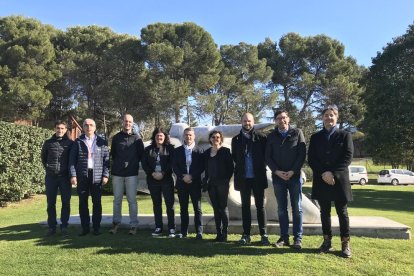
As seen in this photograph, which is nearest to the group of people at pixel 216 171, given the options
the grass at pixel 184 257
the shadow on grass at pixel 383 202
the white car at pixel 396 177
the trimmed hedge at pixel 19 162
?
the grass at pixel 184 257

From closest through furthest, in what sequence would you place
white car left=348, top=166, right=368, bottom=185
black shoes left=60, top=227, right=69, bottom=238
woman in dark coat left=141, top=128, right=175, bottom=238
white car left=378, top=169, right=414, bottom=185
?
woman in dark coat left=141, top=128, right=175, bottom=238 < black shoes left=60, top=227, right=69, bottom=238 < white car left=348, top=166, right=368, bottom=185 < white car left=378, top=169, right=414, bottom=185

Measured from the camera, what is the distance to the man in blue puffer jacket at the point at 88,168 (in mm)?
6254

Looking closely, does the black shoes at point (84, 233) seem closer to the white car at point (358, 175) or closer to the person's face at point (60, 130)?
the person's face at point (60, 130)

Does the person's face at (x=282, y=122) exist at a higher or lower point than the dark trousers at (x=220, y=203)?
higher

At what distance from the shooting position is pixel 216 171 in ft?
18.7

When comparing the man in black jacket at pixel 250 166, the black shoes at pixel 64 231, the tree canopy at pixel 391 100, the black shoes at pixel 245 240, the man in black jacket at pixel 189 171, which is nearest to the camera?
the man in black jacket at pixel 250 166

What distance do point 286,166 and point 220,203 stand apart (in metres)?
1.12

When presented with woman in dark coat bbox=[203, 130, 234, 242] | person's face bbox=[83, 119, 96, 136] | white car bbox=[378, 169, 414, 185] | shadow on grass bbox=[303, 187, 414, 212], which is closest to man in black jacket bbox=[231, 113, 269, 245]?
woman in dark coat bbox=[203, 130, 234, 242]

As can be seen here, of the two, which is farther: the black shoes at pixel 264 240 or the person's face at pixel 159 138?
the person's face at pixel 159 138

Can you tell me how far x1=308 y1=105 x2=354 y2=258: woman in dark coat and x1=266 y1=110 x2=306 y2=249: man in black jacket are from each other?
0.20 meters

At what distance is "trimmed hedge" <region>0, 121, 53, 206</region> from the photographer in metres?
11.2

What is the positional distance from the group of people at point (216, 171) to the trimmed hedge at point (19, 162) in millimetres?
5443

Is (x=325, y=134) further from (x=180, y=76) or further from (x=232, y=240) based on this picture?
(x=180, y=76)

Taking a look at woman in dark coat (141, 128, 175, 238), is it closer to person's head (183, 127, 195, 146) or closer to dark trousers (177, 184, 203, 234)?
dark trousers (177, 184, 203, 234)
